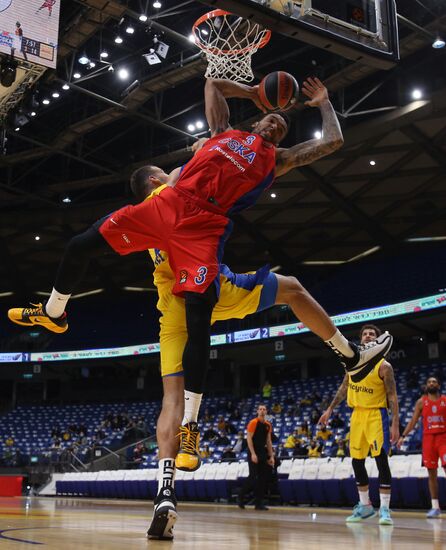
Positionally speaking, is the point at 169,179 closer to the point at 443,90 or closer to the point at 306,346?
the point at 443,90

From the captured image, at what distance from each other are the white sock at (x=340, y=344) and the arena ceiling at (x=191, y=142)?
43.9ft

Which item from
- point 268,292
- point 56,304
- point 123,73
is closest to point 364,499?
point 268,292

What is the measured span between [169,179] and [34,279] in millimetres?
33440

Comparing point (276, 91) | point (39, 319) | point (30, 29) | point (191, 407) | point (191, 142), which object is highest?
point (191, 142)

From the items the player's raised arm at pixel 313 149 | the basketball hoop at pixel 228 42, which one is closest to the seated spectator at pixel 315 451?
the basketball hoop at pixel 228 42

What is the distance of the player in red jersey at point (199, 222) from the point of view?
355cm

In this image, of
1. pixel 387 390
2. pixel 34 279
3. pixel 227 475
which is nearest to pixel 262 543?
pixel 387 390

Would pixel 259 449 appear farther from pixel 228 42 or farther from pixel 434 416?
pixel 228 42

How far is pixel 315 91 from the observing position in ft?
15.0

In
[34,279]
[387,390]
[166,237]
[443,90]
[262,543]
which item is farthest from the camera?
[34,279]

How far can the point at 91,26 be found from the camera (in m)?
16.9

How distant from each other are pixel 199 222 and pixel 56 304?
3.50 ft

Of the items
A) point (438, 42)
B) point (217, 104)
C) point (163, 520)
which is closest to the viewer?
point (163, 520)

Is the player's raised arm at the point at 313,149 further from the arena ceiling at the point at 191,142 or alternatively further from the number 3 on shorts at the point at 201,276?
the arena ceiling at the point at 191,142
